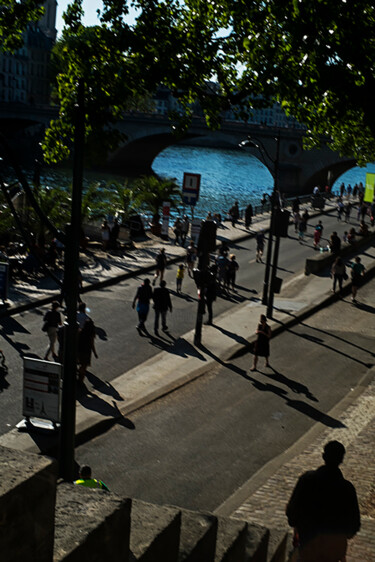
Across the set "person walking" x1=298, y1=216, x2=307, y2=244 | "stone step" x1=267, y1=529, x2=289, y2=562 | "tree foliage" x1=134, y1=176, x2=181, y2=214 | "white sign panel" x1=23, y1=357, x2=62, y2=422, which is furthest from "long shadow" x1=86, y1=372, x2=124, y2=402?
"tree foliage" x1=134, y1=176, x2=181, y2=214

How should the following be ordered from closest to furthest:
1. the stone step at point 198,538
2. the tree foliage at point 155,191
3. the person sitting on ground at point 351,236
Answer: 1. the stone step at point 198,538
2. the person sitting on ground at point 351,236
3. the tree foliage at point 155,191

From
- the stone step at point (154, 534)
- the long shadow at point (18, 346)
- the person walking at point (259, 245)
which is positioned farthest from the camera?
the person walking at point (259, 245)

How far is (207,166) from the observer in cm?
11231

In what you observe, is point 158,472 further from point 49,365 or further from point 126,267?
point 126,267

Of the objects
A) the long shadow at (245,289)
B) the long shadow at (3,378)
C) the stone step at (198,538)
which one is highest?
the stone step at (198,538)

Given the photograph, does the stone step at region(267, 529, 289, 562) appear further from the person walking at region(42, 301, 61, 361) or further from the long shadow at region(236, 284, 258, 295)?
the long shadow at region(236, 284, 258, 295)

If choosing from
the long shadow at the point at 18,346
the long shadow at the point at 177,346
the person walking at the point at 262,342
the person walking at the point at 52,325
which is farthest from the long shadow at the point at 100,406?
the person walking at the point at 262,342

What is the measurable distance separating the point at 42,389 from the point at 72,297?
13.2 feet

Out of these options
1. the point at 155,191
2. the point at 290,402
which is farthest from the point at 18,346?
the point at 155,191

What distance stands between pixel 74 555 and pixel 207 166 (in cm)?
10931

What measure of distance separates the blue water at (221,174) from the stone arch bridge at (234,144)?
287 cm

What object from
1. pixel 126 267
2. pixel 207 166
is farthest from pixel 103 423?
pixel 207 166

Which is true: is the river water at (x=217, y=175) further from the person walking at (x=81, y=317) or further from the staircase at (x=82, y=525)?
the staircase at (x=82, y=525)

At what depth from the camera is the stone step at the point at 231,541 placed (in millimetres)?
6164
